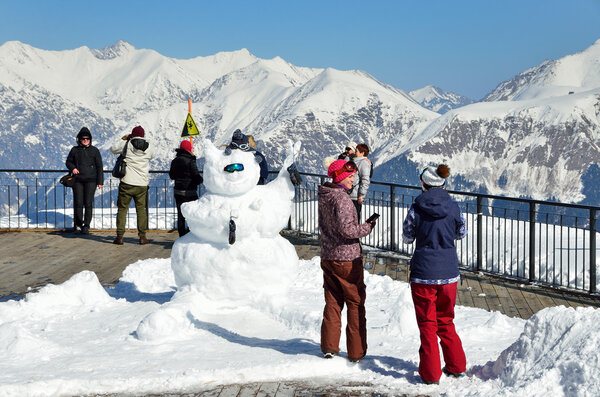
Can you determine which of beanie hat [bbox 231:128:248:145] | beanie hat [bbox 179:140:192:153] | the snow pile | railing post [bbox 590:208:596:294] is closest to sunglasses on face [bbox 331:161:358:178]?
the snow pile

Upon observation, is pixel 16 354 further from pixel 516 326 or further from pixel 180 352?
pixel 516 326

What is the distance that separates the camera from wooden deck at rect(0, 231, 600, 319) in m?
8.77

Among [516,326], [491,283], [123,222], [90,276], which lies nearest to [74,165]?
[123,222]

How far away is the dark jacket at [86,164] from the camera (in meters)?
12.9

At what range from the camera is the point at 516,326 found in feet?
22.7

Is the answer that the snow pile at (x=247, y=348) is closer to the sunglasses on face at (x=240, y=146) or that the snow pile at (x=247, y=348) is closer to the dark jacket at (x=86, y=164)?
the sunglasses on face at (x=240, y=146)

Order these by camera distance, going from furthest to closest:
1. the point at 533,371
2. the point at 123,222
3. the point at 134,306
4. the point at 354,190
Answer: the point at 123,222, the point at 354,190, the point at 134,306, the point at 533,371

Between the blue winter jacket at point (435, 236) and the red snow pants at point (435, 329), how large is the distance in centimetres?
8

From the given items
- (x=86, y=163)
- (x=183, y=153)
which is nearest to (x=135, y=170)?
(x=183, y=153)

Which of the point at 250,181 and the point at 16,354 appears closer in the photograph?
the point at 16,354

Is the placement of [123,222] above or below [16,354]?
above

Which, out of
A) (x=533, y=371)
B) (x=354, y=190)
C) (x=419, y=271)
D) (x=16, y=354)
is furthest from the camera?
(x=354, y=190)

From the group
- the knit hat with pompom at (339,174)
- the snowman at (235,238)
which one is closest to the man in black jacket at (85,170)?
the snowman at (235,238)

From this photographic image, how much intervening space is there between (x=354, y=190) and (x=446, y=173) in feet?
16.3
